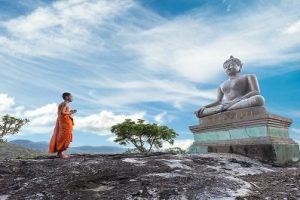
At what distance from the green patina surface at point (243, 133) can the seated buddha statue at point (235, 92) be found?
0.63m

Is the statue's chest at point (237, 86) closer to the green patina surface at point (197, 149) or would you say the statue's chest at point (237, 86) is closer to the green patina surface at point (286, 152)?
the green patina surface at point (197, 149)

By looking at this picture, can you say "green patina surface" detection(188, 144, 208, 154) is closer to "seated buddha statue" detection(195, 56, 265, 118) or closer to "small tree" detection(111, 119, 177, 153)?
"seated buddha statue" detection(195, 56, 265, 118)

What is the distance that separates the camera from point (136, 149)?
74.5 ft

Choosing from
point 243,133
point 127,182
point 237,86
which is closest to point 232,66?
point 237,86

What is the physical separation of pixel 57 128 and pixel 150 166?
309 centimetres

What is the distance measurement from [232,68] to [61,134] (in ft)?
18.5

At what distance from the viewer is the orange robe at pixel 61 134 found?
25.3ft

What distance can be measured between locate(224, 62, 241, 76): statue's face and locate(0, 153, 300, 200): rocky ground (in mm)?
5062

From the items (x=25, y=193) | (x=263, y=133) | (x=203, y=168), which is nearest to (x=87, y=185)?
(x=25, y=193)

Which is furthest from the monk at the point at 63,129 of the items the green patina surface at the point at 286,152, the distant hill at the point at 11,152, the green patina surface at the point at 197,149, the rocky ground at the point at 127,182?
the distant hill at the point at 11,152

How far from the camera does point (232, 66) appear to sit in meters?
10.6

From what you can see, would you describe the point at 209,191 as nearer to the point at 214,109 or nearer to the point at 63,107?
the point at 63,107

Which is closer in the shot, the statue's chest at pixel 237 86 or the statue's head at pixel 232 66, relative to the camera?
the statue's chest at pixel 237 86

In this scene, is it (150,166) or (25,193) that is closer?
(25,193)
